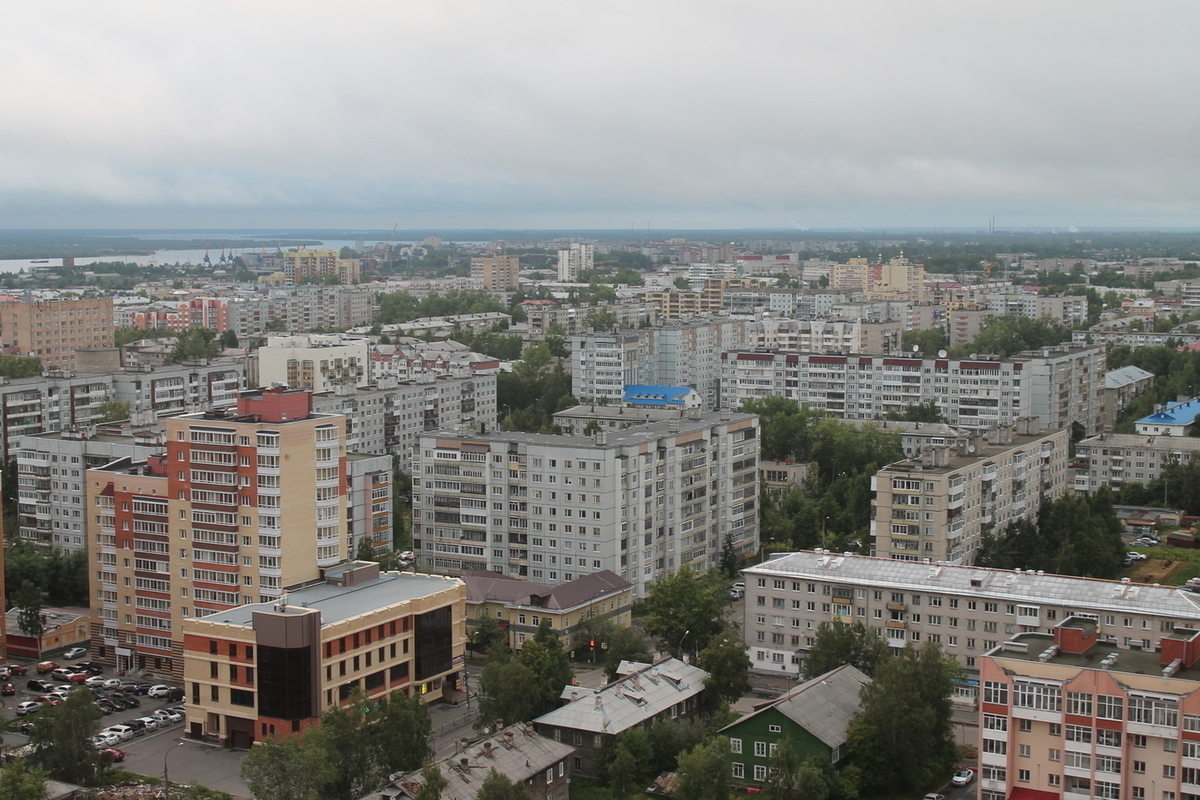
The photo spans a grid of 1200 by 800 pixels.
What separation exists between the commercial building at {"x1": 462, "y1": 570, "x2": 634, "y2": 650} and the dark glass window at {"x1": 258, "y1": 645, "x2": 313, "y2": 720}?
590 cm

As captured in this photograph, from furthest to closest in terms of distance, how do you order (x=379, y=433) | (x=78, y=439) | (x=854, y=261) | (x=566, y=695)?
(x=854, y=261)
(x=379, y=433)
(x=78, y=439)
(x=566, y=695)

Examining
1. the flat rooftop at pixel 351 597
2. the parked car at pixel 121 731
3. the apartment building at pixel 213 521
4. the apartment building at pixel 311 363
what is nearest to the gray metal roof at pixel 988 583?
the flat rooftop at pixel 351 597

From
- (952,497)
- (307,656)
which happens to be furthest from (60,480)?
(952,497)

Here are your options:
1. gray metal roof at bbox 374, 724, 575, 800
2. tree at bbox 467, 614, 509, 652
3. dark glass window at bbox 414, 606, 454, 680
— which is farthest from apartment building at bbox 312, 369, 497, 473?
gray metal roof at bbox 374, 724, 575, 800

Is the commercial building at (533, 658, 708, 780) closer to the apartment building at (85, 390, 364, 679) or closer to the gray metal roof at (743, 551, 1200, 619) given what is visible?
the gray metal roof at (743, 551, 1200, 619)

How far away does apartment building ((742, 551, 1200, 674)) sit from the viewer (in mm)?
23297

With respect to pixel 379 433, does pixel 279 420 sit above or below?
above

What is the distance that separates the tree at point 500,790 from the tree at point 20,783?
5.80m

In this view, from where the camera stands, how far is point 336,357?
177ft

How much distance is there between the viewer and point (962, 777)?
20.7 metres

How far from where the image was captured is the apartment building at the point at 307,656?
21734 millimetres

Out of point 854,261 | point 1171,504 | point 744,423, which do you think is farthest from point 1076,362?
point 854,261

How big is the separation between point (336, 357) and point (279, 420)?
29715mm

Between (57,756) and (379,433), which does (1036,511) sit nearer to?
(379,433)
